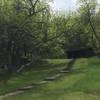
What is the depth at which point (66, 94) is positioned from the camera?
53.4 feet

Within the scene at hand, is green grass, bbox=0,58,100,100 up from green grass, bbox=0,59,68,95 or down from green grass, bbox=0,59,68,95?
up

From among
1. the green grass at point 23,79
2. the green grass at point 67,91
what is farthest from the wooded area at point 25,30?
the green grass at point 67,91

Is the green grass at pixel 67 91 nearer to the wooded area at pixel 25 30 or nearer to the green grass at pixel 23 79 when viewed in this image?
the green grass at pixel 23 79

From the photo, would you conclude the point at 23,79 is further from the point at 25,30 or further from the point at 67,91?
the point at 25,30

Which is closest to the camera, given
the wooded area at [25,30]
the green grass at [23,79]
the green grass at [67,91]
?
the green grass at [67,91]

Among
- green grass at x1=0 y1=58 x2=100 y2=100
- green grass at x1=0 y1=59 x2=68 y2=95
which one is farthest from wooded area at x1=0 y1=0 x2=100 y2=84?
green grass at x1=0 y1=58 x2=100 y2=100

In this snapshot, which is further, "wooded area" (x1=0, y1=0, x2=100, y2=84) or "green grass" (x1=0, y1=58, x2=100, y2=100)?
"wooded area" (x1=0, y1=0, x2=100, y2=84)

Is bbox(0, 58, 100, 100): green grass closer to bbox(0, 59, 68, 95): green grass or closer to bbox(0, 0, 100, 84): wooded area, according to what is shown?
bbox(0, 59, 68, 95): green grass

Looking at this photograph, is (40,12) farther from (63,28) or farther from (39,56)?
(39,56)

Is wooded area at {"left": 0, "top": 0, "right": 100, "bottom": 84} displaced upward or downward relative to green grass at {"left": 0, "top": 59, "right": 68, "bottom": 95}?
upward

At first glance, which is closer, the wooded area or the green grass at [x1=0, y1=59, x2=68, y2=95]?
the green grass at [x1=0, y1=59, x2=68, y2=95]

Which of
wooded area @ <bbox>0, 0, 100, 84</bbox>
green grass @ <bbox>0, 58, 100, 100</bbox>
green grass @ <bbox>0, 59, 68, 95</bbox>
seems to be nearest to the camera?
green grass @ <bbox>0, 58, 100, 100</bbox>

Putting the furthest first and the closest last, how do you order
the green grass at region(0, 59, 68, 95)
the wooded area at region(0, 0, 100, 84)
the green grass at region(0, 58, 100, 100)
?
the wooded area at region(0, 0, 100, 84)
the green grass at region(0, 59, 68, 95)
the green grass at region(0, 58, 100, 100)

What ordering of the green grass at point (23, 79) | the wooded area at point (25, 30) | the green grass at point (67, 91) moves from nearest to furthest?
the green grass at point (67, 91) → the green grass at point (23, 79) → the wooded area at point (25, 30)
